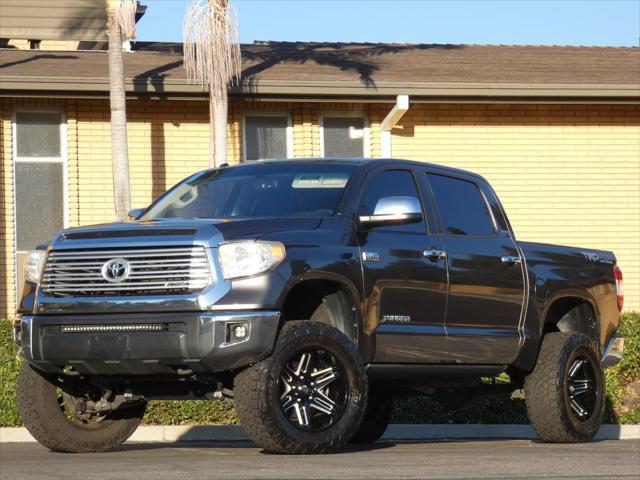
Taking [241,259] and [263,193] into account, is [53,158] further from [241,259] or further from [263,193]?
[241,259]

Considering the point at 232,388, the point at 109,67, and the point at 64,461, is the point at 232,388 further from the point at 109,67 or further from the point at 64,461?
the point at 109,67

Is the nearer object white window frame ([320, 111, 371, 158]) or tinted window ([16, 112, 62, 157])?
tinted window ([16, 112, 62, 157])

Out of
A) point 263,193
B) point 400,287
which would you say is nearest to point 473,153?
point 263,193

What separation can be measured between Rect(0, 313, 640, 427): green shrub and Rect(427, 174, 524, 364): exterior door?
4.27 meters

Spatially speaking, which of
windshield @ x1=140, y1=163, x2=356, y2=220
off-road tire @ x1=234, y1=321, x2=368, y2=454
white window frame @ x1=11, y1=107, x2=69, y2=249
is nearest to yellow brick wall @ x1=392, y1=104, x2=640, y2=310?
white window frame @ x1=11, y1=107, x2=69, y2=249

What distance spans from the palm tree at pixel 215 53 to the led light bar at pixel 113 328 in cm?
997

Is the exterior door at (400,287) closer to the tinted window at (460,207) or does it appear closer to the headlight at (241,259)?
the tinted window at (460,207)

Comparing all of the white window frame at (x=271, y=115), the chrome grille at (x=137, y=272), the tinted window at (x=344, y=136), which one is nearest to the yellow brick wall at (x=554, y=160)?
the tinted window at (x=344, y=136)

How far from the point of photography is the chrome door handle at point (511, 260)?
423 inches

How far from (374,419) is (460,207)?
210 cm

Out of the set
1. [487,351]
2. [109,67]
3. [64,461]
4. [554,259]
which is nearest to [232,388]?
[64,461]

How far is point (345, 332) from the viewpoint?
30.8 ft

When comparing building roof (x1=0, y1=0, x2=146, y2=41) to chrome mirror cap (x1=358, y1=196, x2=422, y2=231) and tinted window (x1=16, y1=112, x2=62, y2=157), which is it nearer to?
tinted window (x1=16, y1=112, x2=62, y2=157)

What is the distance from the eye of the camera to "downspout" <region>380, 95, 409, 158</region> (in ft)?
64.7
